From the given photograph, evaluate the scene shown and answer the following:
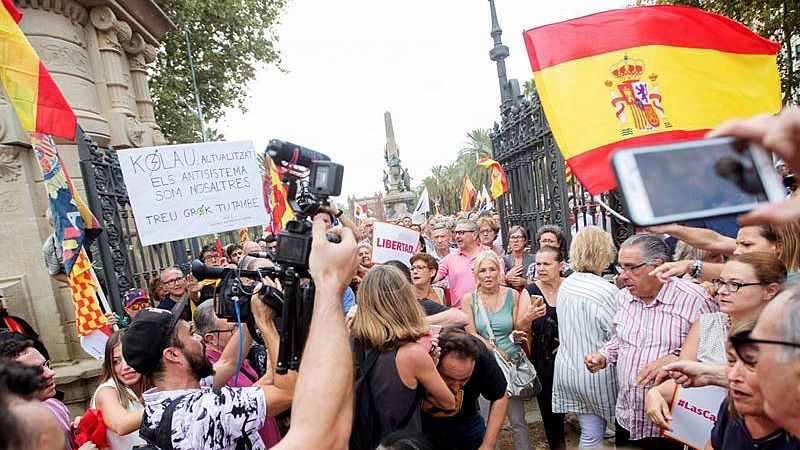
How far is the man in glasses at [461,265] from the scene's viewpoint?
5121 millimetres

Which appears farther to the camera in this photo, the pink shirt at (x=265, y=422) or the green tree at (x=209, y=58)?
the green tree at (x=209, y=58)

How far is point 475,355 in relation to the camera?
8.80 ft

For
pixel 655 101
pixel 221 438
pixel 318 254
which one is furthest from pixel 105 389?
pixel 655 101

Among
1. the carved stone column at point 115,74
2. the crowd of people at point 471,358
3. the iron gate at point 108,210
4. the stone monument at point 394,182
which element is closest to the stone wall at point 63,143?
the carved stone column at point 115,74

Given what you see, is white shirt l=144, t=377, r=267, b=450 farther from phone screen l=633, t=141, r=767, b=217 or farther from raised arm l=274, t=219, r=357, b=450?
Answer: phone screen l=633, t=141, r=767, b=217

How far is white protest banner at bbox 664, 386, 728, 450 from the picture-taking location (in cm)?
221

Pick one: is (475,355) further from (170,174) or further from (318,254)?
(170,174)

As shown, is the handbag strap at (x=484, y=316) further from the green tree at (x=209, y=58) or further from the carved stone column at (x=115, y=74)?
the green tree at (x=209, y=58)

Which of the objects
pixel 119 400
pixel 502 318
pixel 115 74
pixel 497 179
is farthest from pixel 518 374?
pixel 115 74

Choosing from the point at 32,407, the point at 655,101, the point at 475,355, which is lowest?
the point at 475,355

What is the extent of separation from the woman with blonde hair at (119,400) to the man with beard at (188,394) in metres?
0.37

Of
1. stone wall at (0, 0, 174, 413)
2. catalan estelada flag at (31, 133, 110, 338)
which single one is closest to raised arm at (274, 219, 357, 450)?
catalan estelada flag at (31, 133, 110, 338)

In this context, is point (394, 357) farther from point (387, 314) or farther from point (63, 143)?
point (63, 143)

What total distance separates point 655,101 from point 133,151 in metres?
4.41
